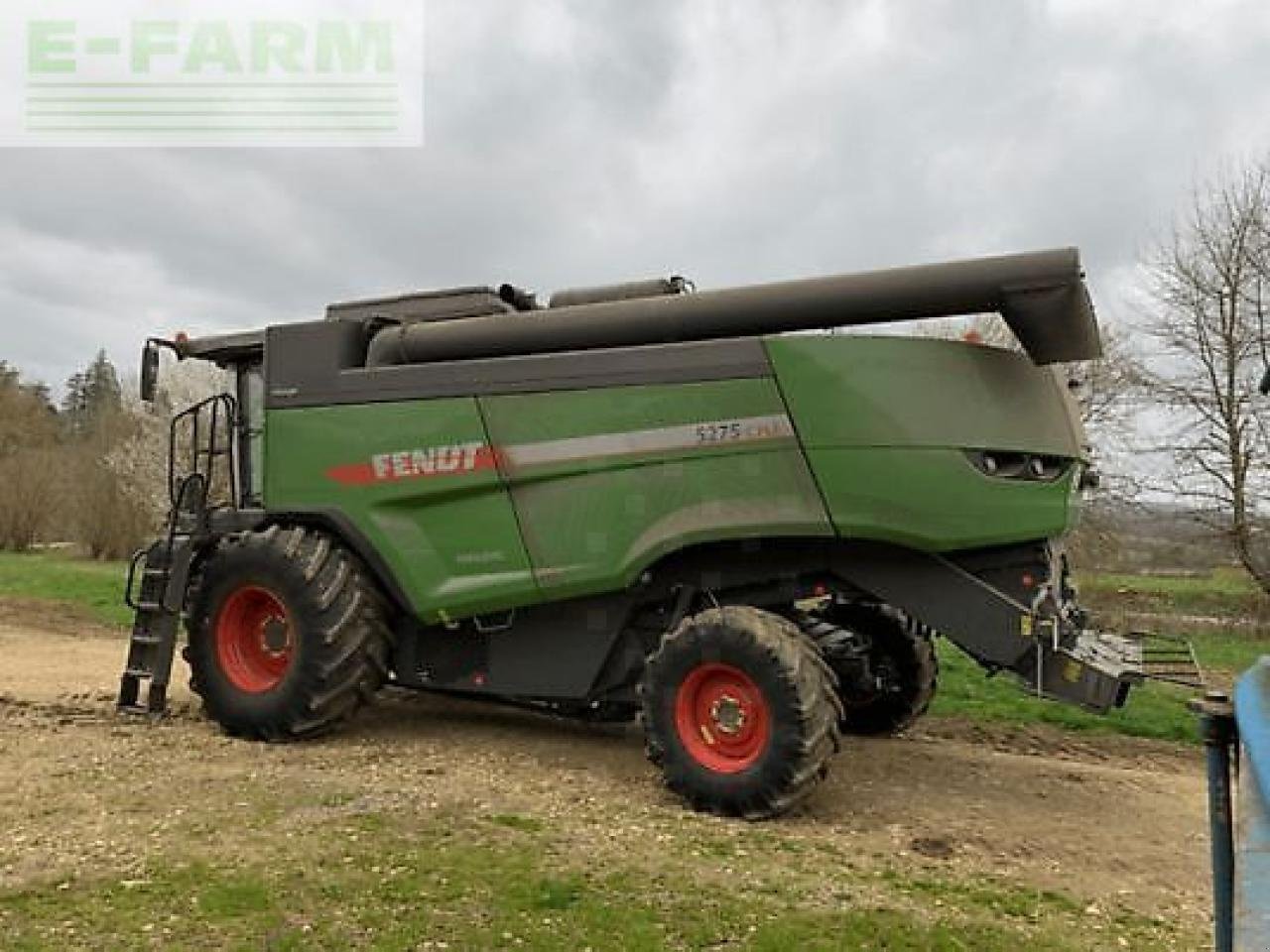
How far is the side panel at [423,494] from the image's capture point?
6.34 metres

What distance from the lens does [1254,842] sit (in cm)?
190

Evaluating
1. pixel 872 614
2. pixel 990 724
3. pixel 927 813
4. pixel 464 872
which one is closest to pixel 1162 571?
pixel 990 724

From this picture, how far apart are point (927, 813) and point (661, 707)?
1523mm

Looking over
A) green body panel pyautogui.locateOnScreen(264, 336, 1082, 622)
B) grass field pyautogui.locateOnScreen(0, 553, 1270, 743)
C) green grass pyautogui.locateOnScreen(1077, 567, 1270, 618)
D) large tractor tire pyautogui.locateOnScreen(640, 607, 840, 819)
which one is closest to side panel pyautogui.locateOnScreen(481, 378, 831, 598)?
green body panel pyautogui.locateOnScreen(264, 336, 1082, 622)

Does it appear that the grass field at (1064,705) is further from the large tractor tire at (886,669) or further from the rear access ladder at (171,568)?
the rear access ladder at (171,568)

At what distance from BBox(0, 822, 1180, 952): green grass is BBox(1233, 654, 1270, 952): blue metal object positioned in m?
2.09

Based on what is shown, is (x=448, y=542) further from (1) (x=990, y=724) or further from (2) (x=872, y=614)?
(1) (x=990, y=724)

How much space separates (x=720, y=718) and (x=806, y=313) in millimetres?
2231

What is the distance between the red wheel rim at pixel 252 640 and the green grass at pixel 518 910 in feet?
8.51

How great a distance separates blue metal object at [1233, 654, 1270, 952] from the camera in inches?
69.2

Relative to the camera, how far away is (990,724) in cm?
851

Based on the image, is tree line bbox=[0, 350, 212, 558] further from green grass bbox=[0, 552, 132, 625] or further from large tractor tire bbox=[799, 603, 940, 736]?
large tractor tire bbox=[799, 603, 940, 736]

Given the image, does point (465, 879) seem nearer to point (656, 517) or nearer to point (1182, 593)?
point (656, 517)

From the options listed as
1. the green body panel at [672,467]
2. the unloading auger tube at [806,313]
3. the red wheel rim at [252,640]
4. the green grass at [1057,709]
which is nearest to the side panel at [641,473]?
the green body panel at [672,467]
